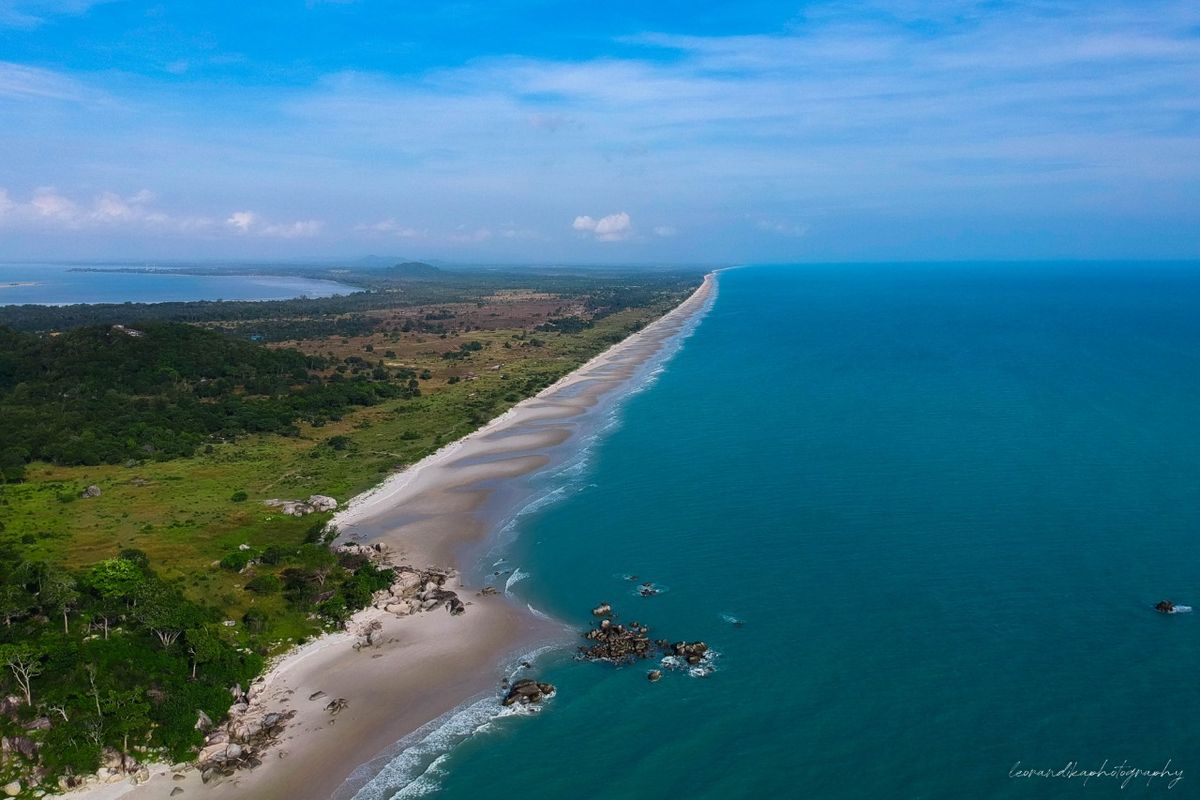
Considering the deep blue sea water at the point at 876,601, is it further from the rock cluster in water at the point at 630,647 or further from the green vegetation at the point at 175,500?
the green vegetation at the point at 175,500

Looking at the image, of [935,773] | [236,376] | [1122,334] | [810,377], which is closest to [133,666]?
[935,773]

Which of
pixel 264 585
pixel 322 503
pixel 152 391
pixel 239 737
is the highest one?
pixel 152 391

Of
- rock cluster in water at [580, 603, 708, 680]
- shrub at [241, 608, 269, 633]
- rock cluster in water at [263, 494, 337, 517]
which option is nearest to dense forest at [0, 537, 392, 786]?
shrub at [241, 608, 269, 633]

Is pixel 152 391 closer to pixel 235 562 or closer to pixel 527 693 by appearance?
pixel 235 562

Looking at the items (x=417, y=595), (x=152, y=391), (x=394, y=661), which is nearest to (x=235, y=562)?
(x=417, y=595)

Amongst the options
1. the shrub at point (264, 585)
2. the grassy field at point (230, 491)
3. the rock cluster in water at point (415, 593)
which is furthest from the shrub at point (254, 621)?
the rock cluster in water at point (415, 593)

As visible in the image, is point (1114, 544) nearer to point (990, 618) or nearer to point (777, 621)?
point (990, 618)
